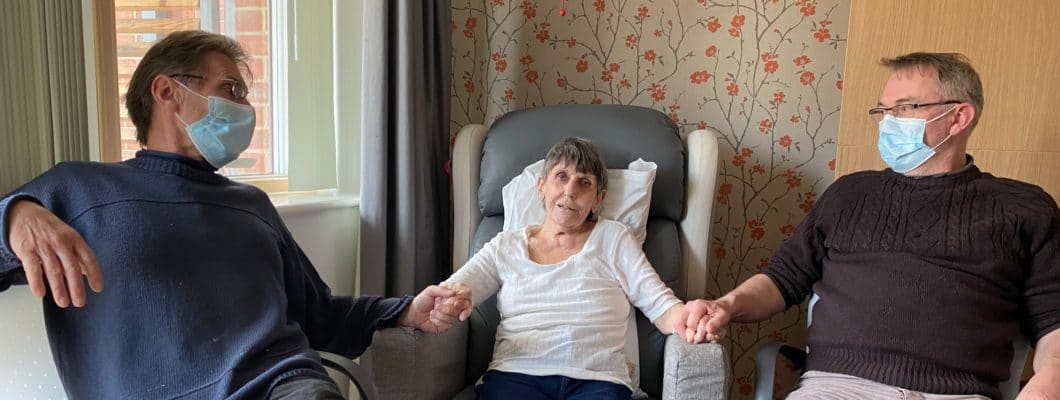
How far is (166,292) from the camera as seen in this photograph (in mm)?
1231

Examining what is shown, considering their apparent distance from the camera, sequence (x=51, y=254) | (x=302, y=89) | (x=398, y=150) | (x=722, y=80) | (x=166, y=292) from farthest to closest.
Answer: (x=722, y=80)
(x=302, y=89)
(x=398, y=150)
(x=166, y=292)
(x=51, y=254)

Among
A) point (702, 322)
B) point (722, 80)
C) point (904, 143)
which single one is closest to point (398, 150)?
point (702, 322)

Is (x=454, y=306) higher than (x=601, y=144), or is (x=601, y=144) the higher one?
(x=601, y=144)

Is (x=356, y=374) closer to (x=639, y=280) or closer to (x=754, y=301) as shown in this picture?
(x=639, y=280)

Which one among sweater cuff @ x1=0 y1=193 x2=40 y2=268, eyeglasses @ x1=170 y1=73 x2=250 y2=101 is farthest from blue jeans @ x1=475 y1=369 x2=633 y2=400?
sweater cuff @ x1=0 y1=193 x2=40 y2=268

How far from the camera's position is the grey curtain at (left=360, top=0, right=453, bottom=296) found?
6.66 feet

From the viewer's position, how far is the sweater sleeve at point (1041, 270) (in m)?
1.54

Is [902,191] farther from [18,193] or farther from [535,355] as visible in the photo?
[18,193]

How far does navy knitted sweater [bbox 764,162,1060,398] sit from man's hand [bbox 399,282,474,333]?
0.82 meters

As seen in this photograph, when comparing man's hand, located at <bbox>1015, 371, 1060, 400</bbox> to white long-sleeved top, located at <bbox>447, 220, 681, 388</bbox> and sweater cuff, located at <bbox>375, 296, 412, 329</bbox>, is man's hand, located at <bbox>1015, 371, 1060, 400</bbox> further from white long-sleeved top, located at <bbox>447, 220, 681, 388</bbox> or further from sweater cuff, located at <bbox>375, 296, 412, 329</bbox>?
sweater cuff, located at <bbox>375, 296, 412, 329</bbox>

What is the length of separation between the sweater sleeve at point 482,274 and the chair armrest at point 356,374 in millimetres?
411

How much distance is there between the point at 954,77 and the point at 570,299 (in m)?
1.01

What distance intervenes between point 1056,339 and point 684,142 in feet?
3.32

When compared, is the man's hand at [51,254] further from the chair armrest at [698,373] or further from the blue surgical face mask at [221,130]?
the chair armrest at [698,373]
